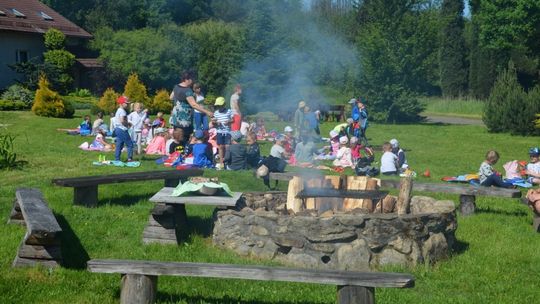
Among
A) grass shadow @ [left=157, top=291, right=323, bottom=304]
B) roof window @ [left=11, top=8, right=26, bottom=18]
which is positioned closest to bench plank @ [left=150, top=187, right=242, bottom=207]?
grass shadow @ [left=157, top=291, right=323, bottom=304]

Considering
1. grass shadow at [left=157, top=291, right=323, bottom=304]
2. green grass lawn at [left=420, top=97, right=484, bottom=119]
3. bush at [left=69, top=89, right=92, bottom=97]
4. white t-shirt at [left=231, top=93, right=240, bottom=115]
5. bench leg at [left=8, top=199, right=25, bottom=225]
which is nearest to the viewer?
grass shadow at [left=157, top=291, right=323, bottom=304]

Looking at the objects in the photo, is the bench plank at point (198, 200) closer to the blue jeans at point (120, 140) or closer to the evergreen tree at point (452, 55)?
the blue jeans at point (120, 140)

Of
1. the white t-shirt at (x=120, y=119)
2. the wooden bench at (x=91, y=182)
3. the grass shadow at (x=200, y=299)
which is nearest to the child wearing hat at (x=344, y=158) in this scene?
the white t-shirt at (x=120, y=119)

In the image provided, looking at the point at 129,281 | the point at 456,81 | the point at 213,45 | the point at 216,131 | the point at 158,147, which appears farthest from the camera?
the point at 456,81

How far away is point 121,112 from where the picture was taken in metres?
15.7

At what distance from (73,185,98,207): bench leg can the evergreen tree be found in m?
42.3

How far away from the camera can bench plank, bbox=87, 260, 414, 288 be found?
17.2ft

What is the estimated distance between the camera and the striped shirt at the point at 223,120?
15438mm

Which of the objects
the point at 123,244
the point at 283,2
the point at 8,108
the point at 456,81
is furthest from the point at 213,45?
the point at 456,81

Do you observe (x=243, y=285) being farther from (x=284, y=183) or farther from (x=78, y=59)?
(x=78, y=59)

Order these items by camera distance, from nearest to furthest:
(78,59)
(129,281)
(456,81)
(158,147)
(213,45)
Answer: (129,281) < (158,147) < (213,45) < (78,59) < (456,81)

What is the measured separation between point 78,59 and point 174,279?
115ft

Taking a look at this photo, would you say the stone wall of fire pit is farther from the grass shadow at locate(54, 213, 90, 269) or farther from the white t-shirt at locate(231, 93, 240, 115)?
the white t-shirt at locate(231, 93, 240, 115)

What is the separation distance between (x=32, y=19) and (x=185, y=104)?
2910cm
